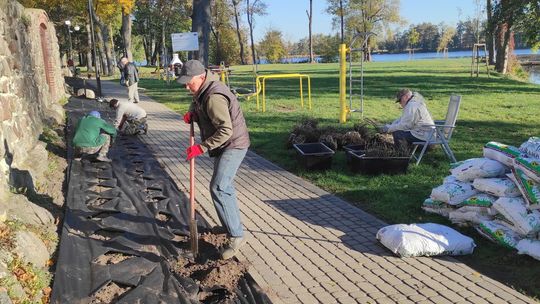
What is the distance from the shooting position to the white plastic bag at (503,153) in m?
4.91

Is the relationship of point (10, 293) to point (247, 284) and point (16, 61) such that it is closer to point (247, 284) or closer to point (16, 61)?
point (247, 284)

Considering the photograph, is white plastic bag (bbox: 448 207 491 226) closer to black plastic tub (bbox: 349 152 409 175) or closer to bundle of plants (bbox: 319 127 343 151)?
black plastic tub (bbox: 349 152 409 175)

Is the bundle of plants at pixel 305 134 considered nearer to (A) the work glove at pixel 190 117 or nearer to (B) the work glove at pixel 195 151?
(A) the work glove at pixel 190 117

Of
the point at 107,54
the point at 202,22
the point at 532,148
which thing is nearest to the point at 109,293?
the point at 532,148

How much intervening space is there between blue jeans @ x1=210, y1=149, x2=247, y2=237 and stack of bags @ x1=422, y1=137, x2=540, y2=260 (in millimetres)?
2327

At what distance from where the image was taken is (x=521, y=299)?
12.1ft

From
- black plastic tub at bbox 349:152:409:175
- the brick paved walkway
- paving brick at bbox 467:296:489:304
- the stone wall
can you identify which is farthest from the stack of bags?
the stone wall

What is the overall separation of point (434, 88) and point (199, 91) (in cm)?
1623

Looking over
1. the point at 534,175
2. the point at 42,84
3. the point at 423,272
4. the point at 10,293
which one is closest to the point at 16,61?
the point at 42,84

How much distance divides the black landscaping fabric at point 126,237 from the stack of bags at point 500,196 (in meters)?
2.43

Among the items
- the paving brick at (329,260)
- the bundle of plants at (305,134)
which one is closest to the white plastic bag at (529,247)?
the paving brick at (329,260)

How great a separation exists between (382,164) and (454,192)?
1702 mm

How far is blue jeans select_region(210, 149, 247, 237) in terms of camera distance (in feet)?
14.2

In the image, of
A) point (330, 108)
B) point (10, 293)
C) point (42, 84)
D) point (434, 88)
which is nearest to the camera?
point (10, 293)
